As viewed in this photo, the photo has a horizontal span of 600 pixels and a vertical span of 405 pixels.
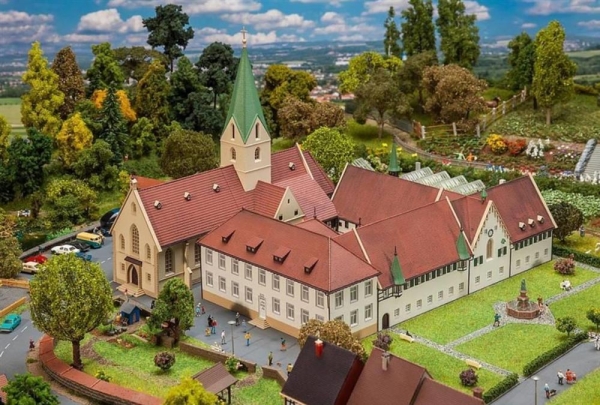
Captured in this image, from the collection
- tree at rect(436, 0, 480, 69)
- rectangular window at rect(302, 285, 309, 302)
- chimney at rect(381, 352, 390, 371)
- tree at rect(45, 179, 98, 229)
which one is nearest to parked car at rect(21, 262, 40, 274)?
tree at rect(45, 179, 98, 229)

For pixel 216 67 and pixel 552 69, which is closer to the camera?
pixel 552 69

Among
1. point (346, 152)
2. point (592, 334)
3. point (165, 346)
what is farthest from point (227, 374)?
point (346, 152)

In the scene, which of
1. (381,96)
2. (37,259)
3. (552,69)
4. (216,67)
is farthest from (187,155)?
(552,69)

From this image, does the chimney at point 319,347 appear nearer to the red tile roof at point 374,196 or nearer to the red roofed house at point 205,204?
the red roofed house at point 205,204

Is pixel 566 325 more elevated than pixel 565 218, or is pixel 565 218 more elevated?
pixel 565 218

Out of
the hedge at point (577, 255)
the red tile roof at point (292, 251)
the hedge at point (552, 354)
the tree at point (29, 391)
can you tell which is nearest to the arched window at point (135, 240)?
the red tile roof at point (292, 251)

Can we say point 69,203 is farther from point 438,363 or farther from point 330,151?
point 438,363

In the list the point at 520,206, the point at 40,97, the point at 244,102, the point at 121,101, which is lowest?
the point at 520,206
